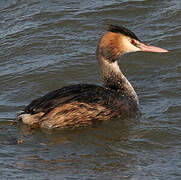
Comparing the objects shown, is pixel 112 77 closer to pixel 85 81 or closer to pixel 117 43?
pixel 117 43

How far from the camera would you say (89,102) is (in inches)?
289

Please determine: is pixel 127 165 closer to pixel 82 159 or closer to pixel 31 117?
pixel 82 159

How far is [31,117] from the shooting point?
7215 mm

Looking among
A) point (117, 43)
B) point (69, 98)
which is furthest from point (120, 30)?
point (69, 98)

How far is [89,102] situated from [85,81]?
74.3 inches

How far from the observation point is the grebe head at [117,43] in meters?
7.98

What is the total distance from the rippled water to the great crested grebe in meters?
0.14

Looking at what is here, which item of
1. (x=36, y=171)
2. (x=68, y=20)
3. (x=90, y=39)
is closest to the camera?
(x=36, y=171)

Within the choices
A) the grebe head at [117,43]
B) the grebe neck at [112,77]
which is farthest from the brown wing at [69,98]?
the grebe head at [117,43]

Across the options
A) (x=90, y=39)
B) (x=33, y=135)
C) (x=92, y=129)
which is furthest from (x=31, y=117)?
(x=90, y=39)

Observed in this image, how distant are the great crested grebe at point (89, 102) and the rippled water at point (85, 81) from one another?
0.14 metres

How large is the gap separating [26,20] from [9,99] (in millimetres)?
3411

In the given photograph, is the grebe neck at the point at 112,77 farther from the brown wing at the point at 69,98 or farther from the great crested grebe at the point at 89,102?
the brown wing at the point at 69,98

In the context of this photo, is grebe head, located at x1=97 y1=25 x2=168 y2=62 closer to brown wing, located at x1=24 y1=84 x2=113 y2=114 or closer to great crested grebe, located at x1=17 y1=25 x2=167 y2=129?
great crested grebe, located at x1=17 y1=25 x2=167 y2=129
